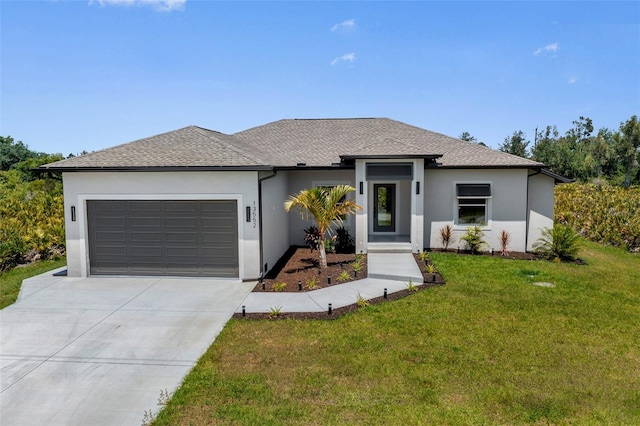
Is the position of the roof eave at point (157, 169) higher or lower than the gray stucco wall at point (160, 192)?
higher

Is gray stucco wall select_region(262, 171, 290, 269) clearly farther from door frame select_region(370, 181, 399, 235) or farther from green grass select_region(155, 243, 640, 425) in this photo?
green grass select_region(155, 243, 640, 425)

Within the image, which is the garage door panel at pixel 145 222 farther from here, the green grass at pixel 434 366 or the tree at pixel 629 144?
the tree at pixel 629 144

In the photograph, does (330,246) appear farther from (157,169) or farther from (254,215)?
(157,169)

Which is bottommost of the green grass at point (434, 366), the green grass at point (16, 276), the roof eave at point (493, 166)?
the green grass at point (434, 366)

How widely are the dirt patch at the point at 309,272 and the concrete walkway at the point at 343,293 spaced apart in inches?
13.3

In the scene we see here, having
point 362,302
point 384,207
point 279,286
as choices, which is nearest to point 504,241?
point 384,207

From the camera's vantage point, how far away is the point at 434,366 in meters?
6.12

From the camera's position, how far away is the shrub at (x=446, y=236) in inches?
599

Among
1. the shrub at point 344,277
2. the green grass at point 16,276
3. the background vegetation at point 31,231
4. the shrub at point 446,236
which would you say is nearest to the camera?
the green grass at point 16,276

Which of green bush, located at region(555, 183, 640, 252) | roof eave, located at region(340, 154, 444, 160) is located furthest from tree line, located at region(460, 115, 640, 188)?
roof eave, located at region(340, 154, 444, 160)

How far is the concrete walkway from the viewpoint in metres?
8.87

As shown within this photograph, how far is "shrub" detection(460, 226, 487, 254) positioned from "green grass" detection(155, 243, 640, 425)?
5.15 meters

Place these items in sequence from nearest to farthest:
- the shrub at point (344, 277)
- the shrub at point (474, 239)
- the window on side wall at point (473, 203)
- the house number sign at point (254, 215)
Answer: the house number sign at point (254, 215)
the shrub at point (344, 277)
the shrub at point (474, 239)
the window on side wall at point (473, 203)

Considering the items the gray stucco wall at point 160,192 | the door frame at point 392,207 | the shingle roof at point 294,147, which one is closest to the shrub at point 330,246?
the door frame at point 392,207
